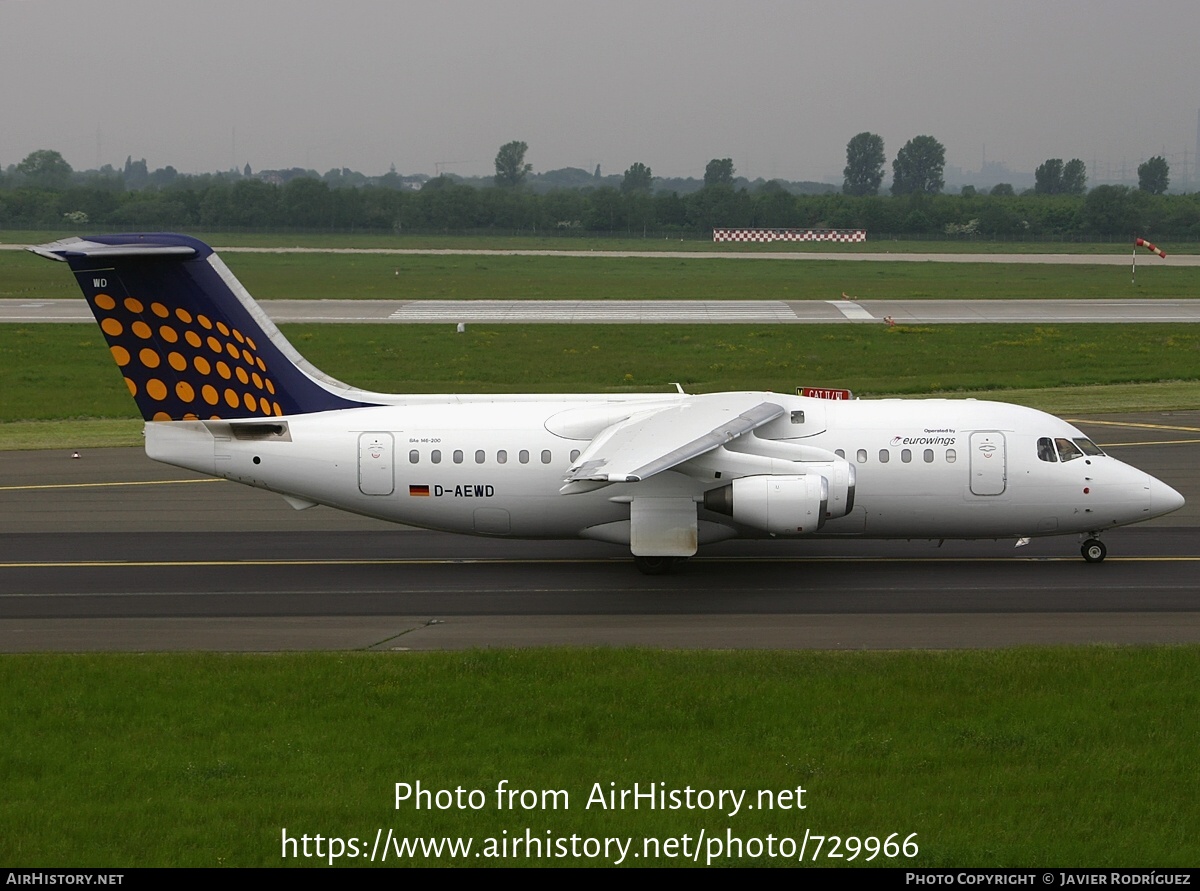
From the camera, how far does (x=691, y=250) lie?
451 ft

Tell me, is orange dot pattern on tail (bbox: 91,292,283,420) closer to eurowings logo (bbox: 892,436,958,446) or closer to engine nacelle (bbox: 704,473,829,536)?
engine nacelle (bbox: 704,473,829,536)

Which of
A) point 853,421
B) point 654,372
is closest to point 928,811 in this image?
point 853,421

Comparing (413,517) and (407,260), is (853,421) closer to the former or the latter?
(413,517)

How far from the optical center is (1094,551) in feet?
85.8

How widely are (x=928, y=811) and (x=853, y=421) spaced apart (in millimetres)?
13645

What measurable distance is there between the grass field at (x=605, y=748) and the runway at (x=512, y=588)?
2.08 m

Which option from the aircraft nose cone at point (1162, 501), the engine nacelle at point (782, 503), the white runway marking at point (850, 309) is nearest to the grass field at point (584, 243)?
the white runway marking at point (850, 309)

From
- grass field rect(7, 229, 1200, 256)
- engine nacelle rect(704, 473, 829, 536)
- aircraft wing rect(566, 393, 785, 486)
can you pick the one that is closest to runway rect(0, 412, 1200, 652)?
engine nacelle rect(704, 473, 829, 536)

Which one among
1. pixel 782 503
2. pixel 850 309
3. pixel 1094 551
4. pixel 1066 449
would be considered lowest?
pixel 1094 551

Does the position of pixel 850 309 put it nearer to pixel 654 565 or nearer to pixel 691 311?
pixel 691 311

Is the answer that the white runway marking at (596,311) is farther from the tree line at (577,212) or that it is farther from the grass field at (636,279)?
the tree line at (577,212)

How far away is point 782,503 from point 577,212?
146997 millimetres

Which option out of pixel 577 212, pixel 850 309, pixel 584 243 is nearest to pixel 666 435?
pixel 850 309
